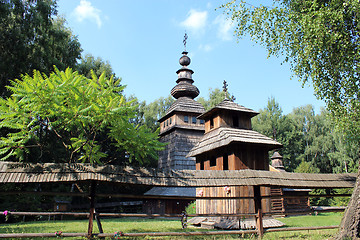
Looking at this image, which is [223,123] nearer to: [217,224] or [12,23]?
[217,224]

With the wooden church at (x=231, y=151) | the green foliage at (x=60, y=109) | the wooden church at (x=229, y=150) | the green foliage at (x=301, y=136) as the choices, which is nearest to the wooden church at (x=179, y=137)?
the wooden church at (x=229, y=150)

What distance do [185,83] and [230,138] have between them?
18.1 metres

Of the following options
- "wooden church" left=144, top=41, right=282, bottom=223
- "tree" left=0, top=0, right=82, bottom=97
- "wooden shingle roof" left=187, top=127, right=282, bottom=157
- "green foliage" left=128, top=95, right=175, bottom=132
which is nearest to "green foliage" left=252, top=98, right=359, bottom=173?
"green foliage" left=128, top=95, right=175, bottom=132

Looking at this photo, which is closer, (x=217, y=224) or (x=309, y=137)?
(x=217, y=224)

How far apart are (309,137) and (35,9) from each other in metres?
47.8

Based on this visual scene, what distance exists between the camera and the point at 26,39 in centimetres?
1975

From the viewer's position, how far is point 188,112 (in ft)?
95.9

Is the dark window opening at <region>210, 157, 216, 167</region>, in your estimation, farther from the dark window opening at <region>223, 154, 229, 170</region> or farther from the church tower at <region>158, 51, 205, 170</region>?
the church tower at <region>158, 51, 205, 170</region>

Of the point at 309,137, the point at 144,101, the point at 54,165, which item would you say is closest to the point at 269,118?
the point at 309,137

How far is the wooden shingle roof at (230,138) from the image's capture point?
15.2m

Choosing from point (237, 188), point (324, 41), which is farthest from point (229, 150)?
point (324, 41)

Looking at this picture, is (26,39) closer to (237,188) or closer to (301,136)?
(237,188)

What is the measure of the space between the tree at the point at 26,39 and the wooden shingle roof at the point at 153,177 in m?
13.7

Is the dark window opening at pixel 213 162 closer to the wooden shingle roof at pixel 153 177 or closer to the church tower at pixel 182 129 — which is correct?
the wooden shingle roof at pixel 153 177
